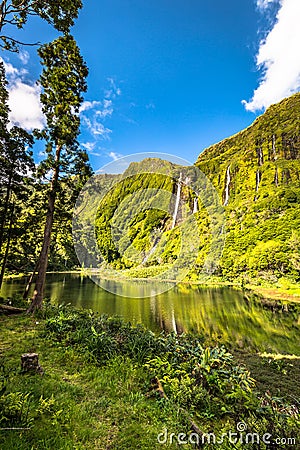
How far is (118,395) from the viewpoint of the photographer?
13.6 ft

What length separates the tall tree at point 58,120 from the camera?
9.95 metres

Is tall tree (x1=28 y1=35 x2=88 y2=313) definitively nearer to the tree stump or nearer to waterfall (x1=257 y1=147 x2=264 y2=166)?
the tree stump

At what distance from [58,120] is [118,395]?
10.5 m

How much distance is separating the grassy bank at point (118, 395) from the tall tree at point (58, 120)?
3.75 m

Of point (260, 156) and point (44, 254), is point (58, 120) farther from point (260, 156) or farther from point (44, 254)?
point (260, 156)

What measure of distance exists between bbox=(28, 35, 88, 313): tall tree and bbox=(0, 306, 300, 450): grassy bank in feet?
12.3

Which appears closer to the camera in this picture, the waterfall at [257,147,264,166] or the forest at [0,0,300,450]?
the forest at [0,0,300,450]

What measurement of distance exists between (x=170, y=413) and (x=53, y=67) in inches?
504

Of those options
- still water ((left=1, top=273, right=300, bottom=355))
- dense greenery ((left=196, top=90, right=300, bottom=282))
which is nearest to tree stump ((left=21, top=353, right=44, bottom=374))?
still water ((left=1, top=273, right=300, bottom=355))

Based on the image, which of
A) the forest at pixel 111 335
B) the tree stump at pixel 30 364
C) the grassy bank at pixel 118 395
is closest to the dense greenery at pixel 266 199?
the forest at pixel 111 335

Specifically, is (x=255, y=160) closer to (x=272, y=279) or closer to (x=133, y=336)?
(x=272, y=279)

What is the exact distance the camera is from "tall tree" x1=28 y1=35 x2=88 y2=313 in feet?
32.6

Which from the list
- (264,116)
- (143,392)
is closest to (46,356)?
(143,392)

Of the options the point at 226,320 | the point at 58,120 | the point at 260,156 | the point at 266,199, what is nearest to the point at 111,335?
the point at 58,120
